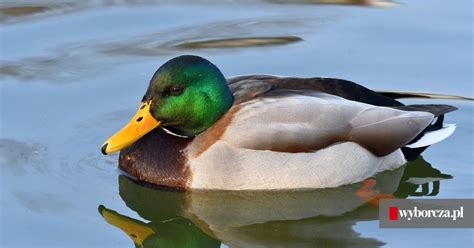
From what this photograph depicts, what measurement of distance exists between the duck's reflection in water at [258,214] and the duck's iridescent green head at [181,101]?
0.49 meters

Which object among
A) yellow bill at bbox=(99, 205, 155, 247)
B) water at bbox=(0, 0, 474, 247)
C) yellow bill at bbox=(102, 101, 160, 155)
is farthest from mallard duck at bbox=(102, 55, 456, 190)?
yellow bill at bbox=(99, 205, 155, 247)

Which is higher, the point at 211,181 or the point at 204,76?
the point at 204,76

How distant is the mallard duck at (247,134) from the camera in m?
8.92

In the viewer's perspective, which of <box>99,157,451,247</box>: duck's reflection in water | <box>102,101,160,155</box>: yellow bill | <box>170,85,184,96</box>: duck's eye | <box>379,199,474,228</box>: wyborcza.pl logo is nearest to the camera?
<box>99,157,451,247</box>: duck's reflection in water

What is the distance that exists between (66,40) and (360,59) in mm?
2851

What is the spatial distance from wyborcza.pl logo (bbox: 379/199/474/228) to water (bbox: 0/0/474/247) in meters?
0.12

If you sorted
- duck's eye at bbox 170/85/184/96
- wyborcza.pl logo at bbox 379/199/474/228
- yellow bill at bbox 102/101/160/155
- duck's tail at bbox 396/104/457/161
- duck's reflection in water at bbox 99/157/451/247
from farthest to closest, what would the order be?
duck's tail at bbox 396/104/457/161, duck's eye at bbox 170/85/184/96, yellow bill at bbox 102/101/160/155, wyborcza.pl logo at bbox 379/199/474/228, duck's reflection in water at bbox 99/157/451/247

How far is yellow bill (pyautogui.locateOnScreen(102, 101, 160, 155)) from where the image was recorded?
29.0ft

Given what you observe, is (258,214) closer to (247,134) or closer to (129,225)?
(247,134)

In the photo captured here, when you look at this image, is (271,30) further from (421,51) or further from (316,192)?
(316,192)

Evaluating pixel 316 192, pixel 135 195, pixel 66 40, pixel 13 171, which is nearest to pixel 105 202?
pixel 135 195

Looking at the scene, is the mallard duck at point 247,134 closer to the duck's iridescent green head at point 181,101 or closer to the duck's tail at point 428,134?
the duck's iridescent green head at point 181,101

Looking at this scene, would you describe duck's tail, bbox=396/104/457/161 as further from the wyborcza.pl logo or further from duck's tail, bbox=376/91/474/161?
the wyborcza.pl logo

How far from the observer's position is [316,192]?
9.14 meters
